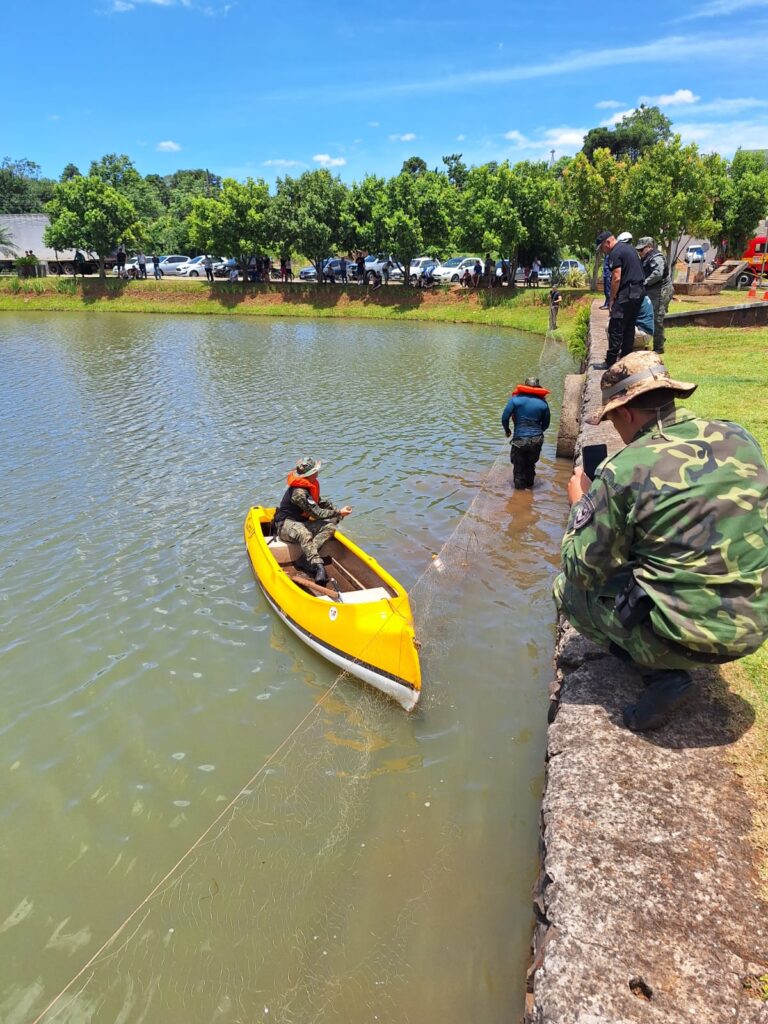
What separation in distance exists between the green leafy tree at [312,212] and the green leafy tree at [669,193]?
57.1ft

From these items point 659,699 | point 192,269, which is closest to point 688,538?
point 659,699

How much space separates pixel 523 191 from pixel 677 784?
38082 mm

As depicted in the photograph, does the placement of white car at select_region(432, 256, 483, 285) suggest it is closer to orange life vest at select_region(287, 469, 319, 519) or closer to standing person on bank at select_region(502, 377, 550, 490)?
standing person on bank at select_region(502, 377, 550, 490)

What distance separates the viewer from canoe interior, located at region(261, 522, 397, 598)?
679cm

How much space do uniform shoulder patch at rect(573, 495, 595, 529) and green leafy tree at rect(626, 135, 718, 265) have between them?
104ft

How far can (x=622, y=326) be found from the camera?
965cm

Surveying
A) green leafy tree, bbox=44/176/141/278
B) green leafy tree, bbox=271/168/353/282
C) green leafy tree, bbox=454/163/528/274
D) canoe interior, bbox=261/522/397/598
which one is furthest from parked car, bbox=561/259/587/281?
canoe interior, bbox=261/522/397/598

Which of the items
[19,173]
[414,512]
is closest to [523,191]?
[414,512]

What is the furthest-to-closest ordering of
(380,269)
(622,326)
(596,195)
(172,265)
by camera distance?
(172,265)
(380,269)
(596,195)
(622,326)

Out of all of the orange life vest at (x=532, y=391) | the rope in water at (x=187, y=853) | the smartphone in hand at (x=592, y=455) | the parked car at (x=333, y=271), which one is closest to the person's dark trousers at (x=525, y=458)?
the orange life vest at (x=532, y=391)

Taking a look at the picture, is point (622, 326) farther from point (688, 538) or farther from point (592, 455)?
point (688, 538)

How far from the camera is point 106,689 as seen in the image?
584 cm

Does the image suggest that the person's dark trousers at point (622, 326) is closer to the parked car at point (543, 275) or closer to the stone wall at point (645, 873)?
the stone wall at point (645, 873)

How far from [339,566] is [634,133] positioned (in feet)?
332
